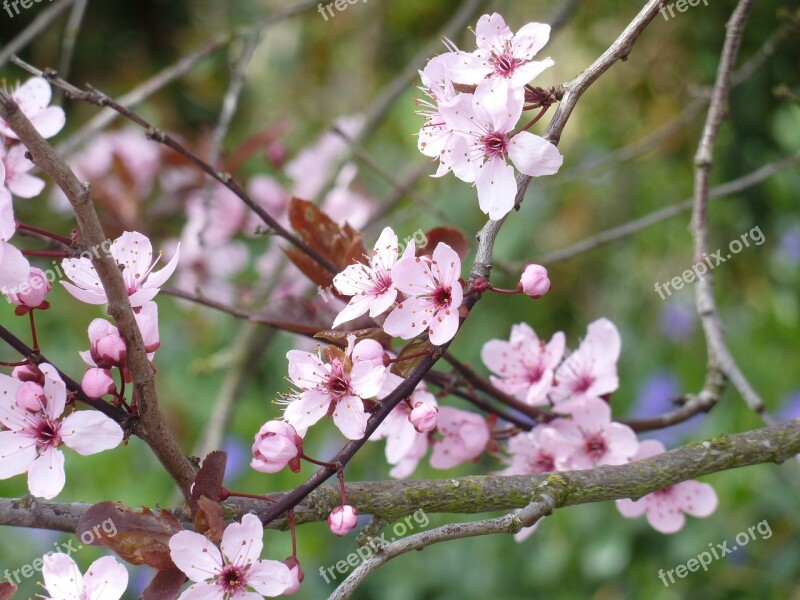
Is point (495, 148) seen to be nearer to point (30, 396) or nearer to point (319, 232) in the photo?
point (319, 232)

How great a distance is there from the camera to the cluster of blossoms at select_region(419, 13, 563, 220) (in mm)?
799

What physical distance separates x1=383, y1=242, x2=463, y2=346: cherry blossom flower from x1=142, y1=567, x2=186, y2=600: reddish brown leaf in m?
0.29

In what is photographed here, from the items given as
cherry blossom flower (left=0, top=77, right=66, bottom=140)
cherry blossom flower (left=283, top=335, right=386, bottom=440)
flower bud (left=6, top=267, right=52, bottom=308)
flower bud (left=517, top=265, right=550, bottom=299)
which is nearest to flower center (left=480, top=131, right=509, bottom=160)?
flower bud (left=517, top=265, right=550, bottom=299)

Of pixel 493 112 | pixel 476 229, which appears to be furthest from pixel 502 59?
pixel 476 229

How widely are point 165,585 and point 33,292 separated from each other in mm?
286

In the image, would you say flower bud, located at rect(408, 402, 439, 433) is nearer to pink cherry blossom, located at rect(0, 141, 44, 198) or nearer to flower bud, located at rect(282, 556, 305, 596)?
flower bud, located at rect(282, 556, 305, 596)

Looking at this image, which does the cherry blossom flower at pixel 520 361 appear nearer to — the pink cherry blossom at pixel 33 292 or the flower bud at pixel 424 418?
the flower bud at pixel 424 418

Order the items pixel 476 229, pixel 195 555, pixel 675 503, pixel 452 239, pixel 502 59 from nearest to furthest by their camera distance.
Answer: pixel 195 555 < pixel 502 59 < pixel 452 239 < pixel 675 503 < pixel 476 229

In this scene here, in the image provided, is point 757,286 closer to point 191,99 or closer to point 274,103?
point 191,99

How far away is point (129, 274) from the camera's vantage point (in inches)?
34.3

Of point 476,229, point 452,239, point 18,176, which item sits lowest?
point 452,239

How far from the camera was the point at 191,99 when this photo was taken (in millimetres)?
3053

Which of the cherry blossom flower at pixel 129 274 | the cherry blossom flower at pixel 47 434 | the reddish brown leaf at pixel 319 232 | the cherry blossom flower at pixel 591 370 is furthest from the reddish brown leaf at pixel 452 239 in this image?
the cherry blossom flower at pixel 47 434

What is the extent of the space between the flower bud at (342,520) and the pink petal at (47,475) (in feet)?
0.79
